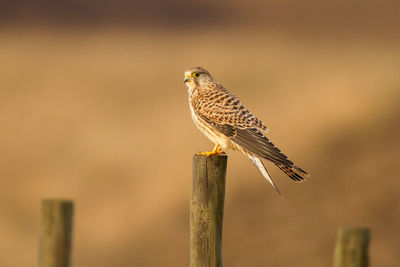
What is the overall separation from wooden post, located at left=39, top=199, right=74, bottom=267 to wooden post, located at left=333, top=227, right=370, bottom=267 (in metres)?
2.12

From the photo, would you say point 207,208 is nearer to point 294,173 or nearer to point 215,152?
point 215,152

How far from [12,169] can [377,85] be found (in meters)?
8.52

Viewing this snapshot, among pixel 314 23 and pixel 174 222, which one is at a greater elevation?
pixel 314 23

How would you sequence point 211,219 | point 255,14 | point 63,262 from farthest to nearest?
point 255,14 → point 63,262 → point 211,219

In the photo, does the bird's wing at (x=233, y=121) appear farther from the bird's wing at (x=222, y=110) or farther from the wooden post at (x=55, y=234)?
the wooden post at (x=55, y=234)

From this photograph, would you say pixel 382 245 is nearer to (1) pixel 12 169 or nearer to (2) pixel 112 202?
(2) pixel 112 202

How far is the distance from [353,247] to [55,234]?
2256mm

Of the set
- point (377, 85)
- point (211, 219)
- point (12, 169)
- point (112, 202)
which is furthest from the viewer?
point (377, 85)

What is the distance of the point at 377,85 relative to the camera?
55.7 ft

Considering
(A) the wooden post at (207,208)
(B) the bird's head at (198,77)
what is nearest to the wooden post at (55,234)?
(A) the wooden post at (207,208)

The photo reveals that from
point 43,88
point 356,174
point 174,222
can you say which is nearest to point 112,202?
point 174,222

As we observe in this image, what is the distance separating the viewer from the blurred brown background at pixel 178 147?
515 inches

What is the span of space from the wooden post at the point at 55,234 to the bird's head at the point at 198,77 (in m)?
1.46

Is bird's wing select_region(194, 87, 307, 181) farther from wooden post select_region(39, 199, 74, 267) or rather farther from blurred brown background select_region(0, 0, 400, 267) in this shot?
blurred brown background select_region(0, 0, 400, 267)
